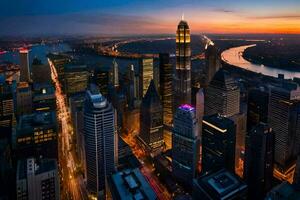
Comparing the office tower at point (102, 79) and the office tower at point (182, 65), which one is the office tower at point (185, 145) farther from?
the office tower at point (102, 79)

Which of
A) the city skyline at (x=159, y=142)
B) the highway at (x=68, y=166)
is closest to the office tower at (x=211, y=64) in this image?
the city skyline at (x=159, y=142)

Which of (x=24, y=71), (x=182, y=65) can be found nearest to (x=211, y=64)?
(x=182, y=65)

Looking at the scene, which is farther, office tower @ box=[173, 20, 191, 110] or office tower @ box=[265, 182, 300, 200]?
office tower @ box=[173, 20, 191, 110]

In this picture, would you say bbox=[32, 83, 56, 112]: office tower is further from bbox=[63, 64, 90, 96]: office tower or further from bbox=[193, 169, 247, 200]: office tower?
bbox=[193, 169, 247, 200]: office tower

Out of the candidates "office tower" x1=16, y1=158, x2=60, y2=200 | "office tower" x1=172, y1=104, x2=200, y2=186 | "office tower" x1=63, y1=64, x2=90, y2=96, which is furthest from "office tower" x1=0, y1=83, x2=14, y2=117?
"office tower" x1=172, y1=104, x2=200, y2=186

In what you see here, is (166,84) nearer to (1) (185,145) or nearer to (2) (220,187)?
(1) (185,145)

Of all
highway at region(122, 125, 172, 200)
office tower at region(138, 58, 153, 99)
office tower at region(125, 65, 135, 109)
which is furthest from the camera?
office tower at region(138, 58, 153, 99)
